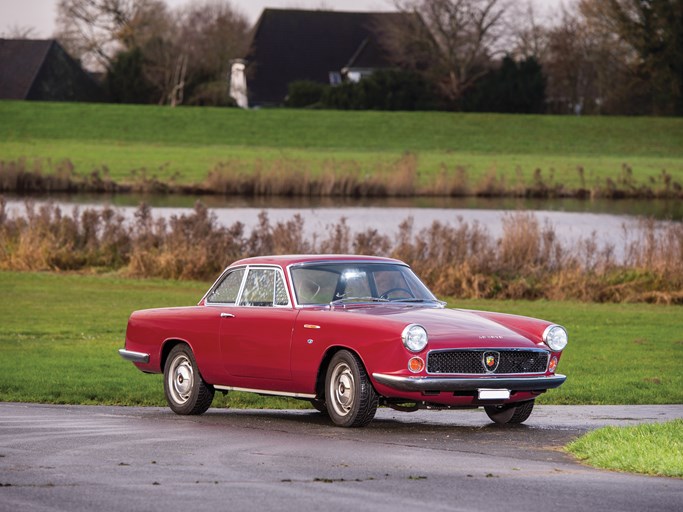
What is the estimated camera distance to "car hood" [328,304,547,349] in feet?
41.3

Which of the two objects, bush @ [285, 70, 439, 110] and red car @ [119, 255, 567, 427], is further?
bush @ [285, 70, 439, 110]

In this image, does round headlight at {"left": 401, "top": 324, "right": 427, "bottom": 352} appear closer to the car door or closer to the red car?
the red car

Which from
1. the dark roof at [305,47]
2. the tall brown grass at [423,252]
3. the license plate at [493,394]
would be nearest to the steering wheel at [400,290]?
the license plate at [493,394]

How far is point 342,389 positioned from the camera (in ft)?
42.3

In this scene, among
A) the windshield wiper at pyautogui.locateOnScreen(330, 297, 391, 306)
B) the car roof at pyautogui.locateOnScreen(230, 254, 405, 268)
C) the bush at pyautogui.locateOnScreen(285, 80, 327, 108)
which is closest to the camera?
the windshield wiper at pyautogui.locateOnScreen(330, 297, 391, 306)

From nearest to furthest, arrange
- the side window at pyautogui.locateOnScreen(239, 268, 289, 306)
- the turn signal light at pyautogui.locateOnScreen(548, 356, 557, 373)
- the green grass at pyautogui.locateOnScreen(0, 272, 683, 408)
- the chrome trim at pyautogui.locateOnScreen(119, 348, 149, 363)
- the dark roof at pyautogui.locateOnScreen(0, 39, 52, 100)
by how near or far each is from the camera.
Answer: the turn signal light at pyautogui.locateOnScreen(548, 356, 557, 373)
the side window at pyautogui.locateOnScreen(239, 268, 289, 306)
the chrome trim at pyautogui.locateOnScreen(119, 348, 149, 363)
the green grass at pyautogui.locateOnScreen(0, 272, 683, 408)
the dark roof at pyautogui.locateOnScreen(0, 39, 52, 100)

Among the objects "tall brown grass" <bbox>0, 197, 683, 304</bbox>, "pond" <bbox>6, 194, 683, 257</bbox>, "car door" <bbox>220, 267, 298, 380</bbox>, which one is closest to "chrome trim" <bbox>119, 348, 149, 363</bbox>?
"car door" <bbox>220, 267, 298, 380</bbox>

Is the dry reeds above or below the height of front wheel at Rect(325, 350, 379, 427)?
above

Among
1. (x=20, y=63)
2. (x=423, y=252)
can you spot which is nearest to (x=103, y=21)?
(x=20, y=63)

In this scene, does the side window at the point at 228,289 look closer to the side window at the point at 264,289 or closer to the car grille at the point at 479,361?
the side window at the point at 264,289

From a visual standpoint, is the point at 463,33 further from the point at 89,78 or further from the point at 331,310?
the point at 331,310

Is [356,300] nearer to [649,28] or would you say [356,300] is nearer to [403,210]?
[403,210]

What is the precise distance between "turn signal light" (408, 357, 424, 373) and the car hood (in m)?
0.18

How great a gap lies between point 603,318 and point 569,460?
14519 mm
